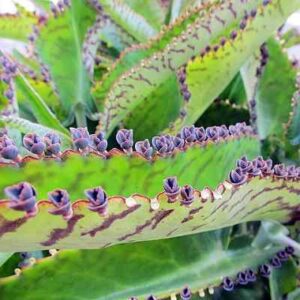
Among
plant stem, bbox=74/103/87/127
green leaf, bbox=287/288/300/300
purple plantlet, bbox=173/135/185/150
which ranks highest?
plant stem, bbox=74/103/87/127

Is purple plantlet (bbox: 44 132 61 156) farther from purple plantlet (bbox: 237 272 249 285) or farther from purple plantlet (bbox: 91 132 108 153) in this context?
purple plantlet (bbox: 237 272 249 285)

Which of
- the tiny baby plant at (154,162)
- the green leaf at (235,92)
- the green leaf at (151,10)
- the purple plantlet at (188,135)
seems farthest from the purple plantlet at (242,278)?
the green leaf at (151,10)

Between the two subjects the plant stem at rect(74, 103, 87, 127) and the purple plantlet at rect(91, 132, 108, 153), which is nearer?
the purple plantlet at rect(91, 132, 108, 153)

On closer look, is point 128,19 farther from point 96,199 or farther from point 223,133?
point 96,199


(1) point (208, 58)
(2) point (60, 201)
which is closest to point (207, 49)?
(1) point (208, 58)

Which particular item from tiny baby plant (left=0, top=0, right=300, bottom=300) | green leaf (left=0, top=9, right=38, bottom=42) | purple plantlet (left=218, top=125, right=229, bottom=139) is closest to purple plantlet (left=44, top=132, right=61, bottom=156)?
tiny baby plant (left=0, top=0, right=300, bottom=300)

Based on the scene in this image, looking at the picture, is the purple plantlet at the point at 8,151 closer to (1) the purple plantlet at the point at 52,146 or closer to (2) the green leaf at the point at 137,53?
(1) the purple plantlet at the point at 52,146

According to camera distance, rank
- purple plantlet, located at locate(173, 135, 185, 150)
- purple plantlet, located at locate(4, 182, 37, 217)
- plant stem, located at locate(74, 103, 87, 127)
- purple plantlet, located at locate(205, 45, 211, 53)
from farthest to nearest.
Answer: plant stem, located at locate(74, 103, 87, 127)
purple plantlet, located at locate(205, 45, 211, 53)
purple plantlet, located at locate(173, 135, 185, 150)
purple plantlet, located at locate(4, 182, 37, 217)
